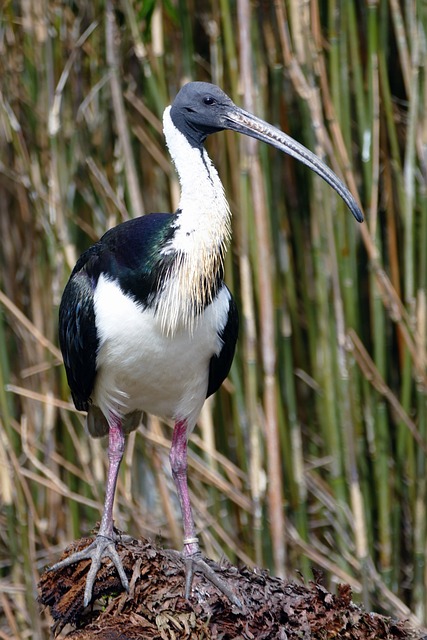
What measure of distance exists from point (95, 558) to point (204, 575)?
335 millimetres

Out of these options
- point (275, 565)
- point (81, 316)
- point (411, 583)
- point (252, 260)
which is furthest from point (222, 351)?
point (411, 583)

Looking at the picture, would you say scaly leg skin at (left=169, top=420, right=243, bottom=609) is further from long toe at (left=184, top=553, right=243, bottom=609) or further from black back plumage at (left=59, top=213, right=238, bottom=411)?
black back plumage at (left=59, top=213, right=238, bottom=411)

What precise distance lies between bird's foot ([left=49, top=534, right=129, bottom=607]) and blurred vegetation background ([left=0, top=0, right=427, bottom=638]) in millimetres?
1134

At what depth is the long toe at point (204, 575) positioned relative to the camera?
2870mm

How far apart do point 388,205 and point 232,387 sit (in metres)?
1.08

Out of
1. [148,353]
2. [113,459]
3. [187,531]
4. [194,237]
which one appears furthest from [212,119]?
[187,531]

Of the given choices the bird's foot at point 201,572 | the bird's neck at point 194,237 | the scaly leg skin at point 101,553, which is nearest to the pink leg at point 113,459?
the scaly leg skin at point 101,553

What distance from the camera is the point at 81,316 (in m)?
3.29

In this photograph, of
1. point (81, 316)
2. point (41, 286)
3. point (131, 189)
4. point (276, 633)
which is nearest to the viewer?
point (276, 633)

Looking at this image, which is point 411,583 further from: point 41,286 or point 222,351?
point 41,286

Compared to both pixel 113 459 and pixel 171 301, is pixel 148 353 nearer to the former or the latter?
pixel 171 301

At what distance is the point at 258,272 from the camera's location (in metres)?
4.04

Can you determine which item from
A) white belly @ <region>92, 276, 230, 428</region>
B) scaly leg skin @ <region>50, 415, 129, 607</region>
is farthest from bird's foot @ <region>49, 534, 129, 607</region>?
white belly @ <region>92, 276, 230, 428</region>

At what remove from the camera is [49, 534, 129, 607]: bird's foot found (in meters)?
2.90
